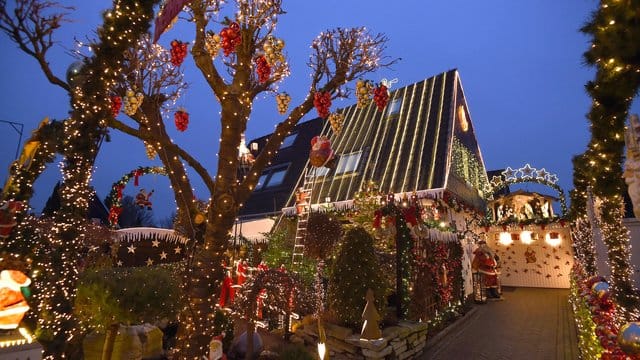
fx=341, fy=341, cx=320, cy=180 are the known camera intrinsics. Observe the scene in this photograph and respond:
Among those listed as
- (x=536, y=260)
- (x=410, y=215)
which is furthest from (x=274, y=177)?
(x=536, y=260)

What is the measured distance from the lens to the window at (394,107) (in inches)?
670

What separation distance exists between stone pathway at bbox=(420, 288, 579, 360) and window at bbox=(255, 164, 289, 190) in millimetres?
12391

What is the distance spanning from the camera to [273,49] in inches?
245

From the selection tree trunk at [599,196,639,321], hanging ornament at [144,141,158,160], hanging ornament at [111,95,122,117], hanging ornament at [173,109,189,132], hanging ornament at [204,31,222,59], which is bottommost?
tree trunk at [599,196,639,321]

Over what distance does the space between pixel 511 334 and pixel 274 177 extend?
591 inches

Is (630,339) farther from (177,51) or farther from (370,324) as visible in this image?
(177,51)

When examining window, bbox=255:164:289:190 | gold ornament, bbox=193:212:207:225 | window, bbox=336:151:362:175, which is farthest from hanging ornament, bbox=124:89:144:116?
window, bbox=255:164:289:190

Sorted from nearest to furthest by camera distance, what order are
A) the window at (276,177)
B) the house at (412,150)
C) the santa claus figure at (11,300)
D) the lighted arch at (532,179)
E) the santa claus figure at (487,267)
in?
the santa claus figure at (11,300)
the house at (412,150)
the santa claus figure at (487,267)
the lighted arch at (532,179)
the window at (276,177)

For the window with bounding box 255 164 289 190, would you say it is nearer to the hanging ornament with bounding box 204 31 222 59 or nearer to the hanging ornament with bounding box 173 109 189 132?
the hanging ornament with bounding box 173 109 189 132

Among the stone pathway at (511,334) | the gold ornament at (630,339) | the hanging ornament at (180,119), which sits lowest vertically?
the stone pathway at (511,334)

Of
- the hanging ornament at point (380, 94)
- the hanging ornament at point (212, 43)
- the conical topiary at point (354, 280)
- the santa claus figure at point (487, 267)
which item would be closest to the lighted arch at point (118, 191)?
the hanging ornament at point (212, 43)

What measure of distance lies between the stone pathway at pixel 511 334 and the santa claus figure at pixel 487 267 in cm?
95

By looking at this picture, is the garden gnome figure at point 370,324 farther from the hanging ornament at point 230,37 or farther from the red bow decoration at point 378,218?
the hanging ornament at point 230,37

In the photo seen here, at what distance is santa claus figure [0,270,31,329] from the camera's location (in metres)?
3.27
